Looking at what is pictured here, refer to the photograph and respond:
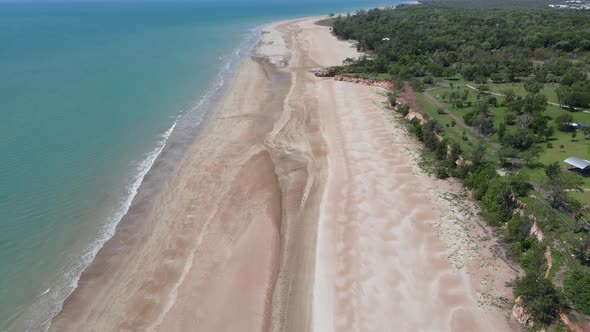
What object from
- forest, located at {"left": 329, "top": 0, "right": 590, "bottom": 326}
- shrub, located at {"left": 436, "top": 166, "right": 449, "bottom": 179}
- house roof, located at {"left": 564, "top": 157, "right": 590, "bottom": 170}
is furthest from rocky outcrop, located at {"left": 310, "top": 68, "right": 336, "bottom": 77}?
house roof, located at {"left": 564, "top": 157, "right": 590, "bottom": 170}

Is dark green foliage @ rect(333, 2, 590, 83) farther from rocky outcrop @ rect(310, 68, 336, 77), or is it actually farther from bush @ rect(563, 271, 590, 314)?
bush @ rect(563, 271, 590, 314)

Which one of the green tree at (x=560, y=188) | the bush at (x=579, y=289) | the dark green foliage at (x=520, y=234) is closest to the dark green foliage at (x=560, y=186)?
the green tree at (x=560, y=188)

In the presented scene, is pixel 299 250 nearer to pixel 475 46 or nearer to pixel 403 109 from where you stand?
pixel 403 109

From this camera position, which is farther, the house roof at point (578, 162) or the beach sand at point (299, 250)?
the house roof at point (578, 162)

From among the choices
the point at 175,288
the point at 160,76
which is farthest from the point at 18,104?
the point at 175,288

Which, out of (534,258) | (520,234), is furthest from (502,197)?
(534,258)

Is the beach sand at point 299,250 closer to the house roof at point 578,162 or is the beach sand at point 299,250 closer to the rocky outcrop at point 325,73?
the house roof at point 578,162

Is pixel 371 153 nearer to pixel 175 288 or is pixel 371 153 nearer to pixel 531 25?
pixel 175 288
